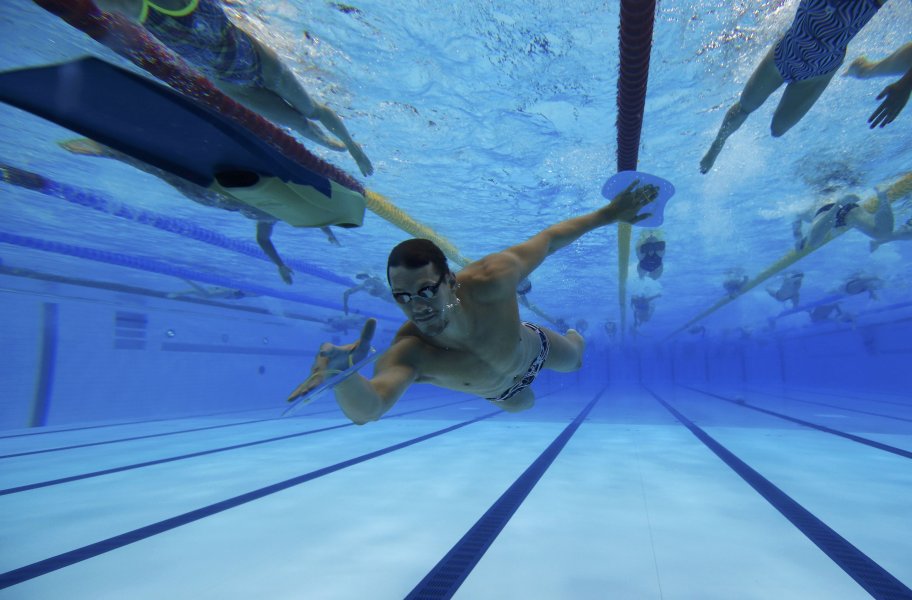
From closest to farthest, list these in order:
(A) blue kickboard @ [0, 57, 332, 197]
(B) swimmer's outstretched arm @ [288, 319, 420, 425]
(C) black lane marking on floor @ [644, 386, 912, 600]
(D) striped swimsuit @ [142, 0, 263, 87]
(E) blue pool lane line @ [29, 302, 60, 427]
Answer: (B) swimmer's outstretched arm @ [288, 319, 420, 425] → (A) blue kickboard @ [0, 57, 332, 197] → (C) black lane marking on floor @ [644, 386, 912, 600] → (D) striped swimsuit @ [142, 0, 263, 87] → (E) blue pool lane line @ [29, 302, 60, 427]

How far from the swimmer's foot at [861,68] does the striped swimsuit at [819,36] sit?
6.04 ft

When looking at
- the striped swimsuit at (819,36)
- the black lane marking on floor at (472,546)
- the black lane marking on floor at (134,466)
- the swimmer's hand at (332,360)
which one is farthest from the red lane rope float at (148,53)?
the black lane marking on floor at (134,466)

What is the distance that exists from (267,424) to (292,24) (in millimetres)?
9451

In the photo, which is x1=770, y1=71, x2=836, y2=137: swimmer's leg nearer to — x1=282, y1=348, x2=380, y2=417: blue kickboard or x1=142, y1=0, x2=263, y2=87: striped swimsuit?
x1=282, y1=348, x2=380, y2=417: blue kickboard

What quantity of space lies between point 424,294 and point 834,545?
10.8ft

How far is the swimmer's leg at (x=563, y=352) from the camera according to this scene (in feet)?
14.6

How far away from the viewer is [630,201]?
139 inches

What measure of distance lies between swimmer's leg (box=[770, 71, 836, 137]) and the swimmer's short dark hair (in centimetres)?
383

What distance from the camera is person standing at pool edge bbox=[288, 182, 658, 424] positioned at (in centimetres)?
228

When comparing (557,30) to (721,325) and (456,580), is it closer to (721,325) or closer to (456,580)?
(456,580)

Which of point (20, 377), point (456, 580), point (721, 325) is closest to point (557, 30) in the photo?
point (456, 580)

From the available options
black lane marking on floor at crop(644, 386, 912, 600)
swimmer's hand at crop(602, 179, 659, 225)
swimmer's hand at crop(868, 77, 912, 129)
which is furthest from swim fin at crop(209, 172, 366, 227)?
black lane marking on floor at crop(644, 386, 912, 600)

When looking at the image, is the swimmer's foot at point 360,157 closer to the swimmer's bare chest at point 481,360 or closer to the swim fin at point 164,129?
the swim fin at point 164,129

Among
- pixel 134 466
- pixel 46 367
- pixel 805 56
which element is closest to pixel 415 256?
pixel 805 56
